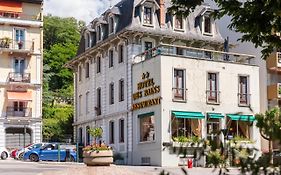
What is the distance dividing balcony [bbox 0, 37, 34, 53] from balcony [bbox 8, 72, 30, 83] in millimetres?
1981

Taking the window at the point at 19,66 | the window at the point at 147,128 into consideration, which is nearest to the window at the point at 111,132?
the window at the point at 147,128

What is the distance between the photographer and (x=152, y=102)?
37.2 m

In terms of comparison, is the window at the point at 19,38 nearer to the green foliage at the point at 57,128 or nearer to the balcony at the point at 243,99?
the green foliage at the point at 57,128

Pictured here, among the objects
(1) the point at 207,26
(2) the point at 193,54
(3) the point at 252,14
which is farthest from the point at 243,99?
(3) the point at 252,14

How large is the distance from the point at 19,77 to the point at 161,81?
1960cm

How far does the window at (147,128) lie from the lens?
123ft

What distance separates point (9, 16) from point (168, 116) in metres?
21.8

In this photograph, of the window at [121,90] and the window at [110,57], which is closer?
the window at [121,90]

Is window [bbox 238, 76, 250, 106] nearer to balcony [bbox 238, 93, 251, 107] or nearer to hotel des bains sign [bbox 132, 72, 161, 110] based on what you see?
balcony [bbox 238, 93, 251, 107]

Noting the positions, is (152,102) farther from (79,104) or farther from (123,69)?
(79,104)

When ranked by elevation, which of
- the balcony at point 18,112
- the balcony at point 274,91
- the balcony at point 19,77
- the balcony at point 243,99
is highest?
the balcony at point 19,77

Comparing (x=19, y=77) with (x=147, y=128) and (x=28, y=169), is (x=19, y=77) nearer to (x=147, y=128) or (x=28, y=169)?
(x=147, y=128)

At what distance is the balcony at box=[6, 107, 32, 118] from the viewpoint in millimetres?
51188

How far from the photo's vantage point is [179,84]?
1468 inches
